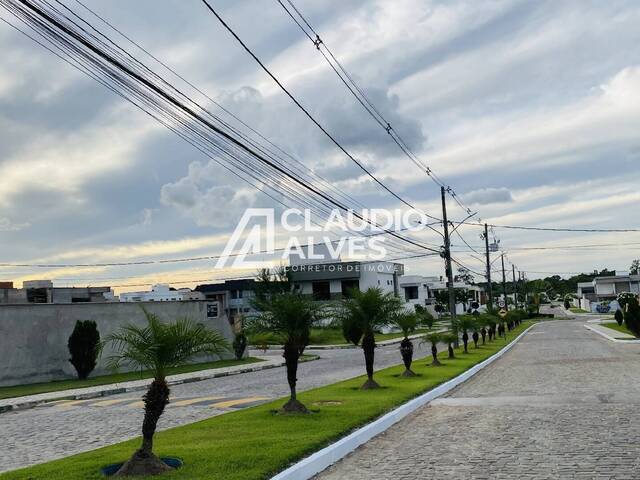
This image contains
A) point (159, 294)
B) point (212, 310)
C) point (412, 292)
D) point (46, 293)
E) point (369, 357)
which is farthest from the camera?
point (412, 292)

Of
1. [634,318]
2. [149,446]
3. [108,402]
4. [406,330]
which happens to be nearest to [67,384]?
[108,402]

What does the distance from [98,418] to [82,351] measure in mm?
13116

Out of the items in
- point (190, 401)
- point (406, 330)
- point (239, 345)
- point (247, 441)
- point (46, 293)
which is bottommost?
point (190, 401)

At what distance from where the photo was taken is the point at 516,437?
10758mm

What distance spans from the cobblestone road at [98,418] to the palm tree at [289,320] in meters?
2.50

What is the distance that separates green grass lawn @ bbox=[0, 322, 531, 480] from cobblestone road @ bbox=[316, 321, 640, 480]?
0.77 m

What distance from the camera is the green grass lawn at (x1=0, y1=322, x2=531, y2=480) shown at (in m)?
8.69

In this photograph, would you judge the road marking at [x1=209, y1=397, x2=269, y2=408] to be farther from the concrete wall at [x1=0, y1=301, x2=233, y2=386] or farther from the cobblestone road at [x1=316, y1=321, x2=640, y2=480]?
the concrete wall at [x1=0, y1=301, x2=233, y2=386]

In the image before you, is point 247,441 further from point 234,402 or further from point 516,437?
point 234,402

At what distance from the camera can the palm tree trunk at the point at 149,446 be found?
28.3 feet

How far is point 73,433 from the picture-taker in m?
13.8

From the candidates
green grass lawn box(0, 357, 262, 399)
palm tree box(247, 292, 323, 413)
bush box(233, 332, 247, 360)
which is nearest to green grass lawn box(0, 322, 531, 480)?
palm tree box(247, 292, 323, 413)

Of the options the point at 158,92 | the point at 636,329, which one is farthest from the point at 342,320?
the point at 636,329

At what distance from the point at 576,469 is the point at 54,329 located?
81.9 ft
